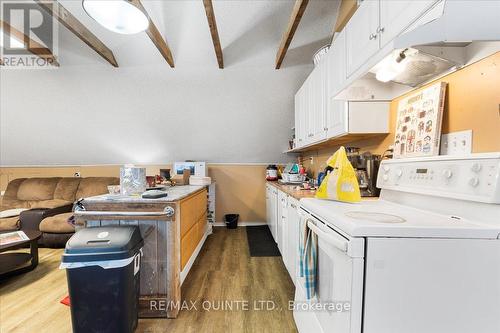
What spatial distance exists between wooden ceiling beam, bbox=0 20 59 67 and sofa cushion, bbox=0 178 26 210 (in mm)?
1999

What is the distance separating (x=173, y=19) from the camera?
3227 mm

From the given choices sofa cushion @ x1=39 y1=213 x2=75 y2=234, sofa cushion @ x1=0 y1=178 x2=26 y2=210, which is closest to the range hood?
sofa cushion @ x1=39 y1=213 x2=75 y2=234

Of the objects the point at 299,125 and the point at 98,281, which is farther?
the point at 299,125

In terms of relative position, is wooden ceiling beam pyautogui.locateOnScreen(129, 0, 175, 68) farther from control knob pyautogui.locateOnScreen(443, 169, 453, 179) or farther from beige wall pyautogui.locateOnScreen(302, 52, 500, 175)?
control knob pyautogui.locateOnScreen(443, 169, 453, 179)

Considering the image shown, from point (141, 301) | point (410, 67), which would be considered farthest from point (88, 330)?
point (410, 67)

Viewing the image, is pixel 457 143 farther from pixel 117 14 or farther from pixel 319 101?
pixel 117 14

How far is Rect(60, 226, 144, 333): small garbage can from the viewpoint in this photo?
134 centimetres

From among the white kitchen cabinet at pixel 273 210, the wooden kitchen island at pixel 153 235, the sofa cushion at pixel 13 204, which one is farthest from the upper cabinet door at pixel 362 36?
the sofa cushion at pixel 13 204

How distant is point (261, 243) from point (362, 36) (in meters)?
2.71

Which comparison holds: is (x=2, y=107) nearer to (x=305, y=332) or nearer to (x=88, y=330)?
(x=88, y=330)

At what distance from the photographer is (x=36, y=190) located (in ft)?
12.0

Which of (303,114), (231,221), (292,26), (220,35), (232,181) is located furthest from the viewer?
(232,181)

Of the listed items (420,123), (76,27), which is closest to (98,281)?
(420,123)

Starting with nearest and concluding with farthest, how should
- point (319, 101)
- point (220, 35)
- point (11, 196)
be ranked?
point (319, 101) < point (220, 35) < point (11, 196)
